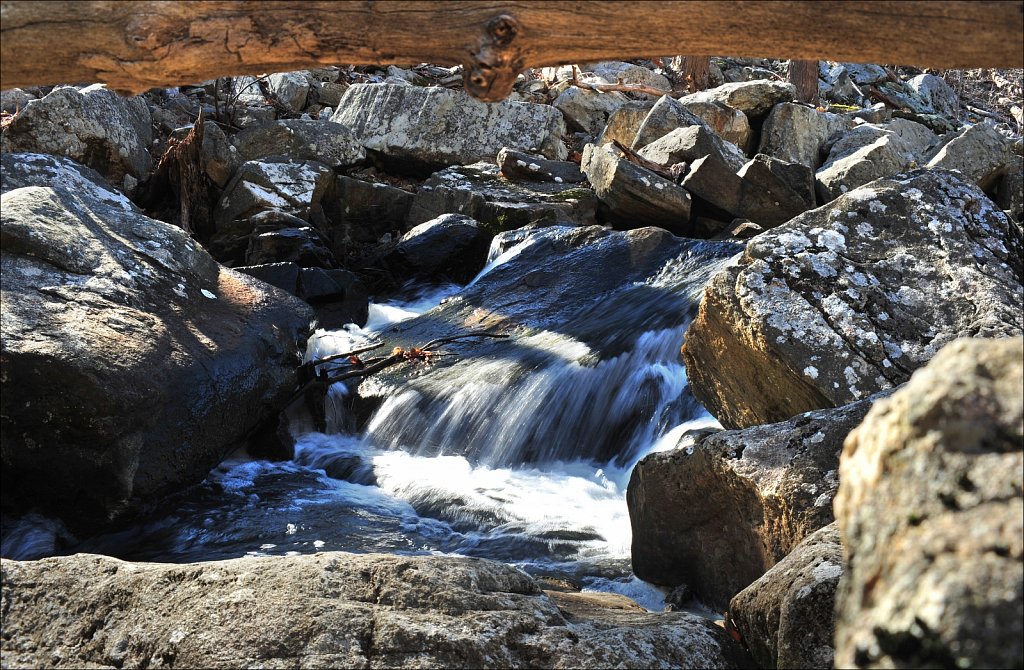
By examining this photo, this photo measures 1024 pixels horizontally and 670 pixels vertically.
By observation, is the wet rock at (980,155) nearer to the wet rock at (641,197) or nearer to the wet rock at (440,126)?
the wet rock at (641,197)

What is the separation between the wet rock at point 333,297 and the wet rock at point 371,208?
2496 mm

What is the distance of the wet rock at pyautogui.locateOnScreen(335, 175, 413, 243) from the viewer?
506 inches

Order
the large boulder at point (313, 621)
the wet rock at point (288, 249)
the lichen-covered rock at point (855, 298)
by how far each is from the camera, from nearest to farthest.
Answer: the large boulder at point (313, 621)
the lichen-covered rock at point (855, 298)
the wet rock at point (288, 249)

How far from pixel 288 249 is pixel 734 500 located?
774 centimetres

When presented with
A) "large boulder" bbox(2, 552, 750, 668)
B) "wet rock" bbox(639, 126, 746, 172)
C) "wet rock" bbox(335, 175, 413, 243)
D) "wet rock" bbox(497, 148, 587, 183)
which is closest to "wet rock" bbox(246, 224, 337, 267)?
"wet rock" bbox(335, 175, 413, 243)

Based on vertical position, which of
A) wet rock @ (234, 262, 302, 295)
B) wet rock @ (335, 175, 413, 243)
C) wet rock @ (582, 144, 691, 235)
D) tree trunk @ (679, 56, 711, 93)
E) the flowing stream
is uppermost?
tree trunk @ (679, 56, 711, 93)

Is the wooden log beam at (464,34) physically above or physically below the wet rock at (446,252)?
above

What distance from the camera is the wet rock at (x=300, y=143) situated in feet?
44.5

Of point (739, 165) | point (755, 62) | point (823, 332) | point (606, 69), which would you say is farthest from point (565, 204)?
point (755, 62)

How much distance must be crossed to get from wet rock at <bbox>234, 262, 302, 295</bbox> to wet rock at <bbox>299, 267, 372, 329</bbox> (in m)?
0.09

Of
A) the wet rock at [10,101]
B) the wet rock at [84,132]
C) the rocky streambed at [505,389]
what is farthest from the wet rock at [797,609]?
the wet rock at [10,101]

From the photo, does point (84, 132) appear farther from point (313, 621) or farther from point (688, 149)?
point (313, 621)

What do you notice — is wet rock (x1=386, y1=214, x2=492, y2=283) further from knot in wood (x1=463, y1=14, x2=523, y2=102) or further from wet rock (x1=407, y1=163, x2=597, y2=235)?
knot in wood (x1=463, y1=14, x2=523, y2=102)

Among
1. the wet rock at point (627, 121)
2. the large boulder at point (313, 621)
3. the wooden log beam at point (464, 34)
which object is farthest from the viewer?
the wet rock at point (627, 121)
